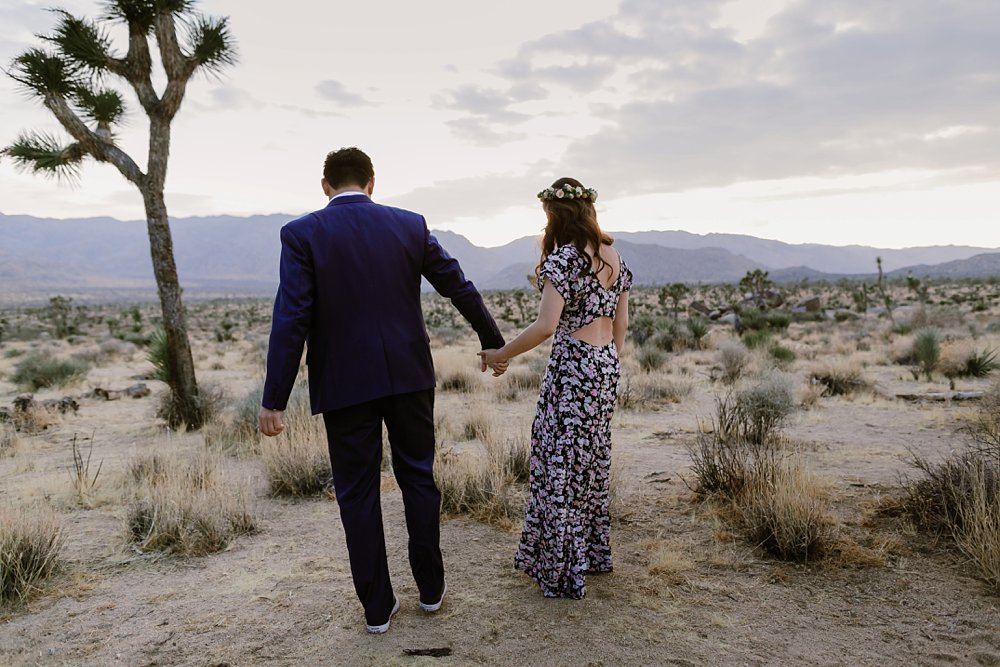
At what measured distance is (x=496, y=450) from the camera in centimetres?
546

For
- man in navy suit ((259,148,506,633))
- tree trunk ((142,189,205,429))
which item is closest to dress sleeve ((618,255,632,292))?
man in navy suit ((259,148,506,633))

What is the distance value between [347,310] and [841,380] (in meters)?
9.11

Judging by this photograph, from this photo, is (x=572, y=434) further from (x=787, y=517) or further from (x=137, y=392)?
(x=137, y=392)

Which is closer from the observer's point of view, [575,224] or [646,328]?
[575,224]

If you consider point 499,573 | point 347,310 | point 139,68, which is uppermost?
point 139,68

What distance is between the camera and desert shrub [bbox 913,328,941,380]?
11036 millimetres

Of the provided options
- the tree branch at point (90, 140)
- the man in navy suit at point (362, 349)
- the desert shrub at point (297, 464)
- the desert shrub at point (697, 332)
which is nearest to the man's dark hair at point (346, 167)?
the man in navy suit at point (362, 349)

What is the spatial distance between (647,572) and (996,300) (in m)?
34.2

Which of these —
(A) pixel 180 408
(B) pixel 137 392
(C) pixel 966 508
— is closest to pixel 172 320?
(A) pixel 180 408

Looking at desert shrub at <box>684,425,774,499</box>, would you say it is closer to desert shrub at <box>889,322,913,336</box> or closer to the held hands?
the held hands

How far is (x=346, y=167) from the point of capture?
319 cm

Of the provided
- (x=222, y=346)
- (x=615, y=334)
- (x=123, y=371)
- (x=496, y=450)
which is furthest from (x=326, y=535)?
(x=222, y=346)

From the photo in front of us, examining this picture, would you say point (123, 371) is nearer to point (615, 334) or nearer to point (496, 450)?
point (496, 450)

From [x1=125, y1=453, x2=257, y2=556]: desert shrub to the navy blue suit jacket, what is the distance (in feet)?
6.51
